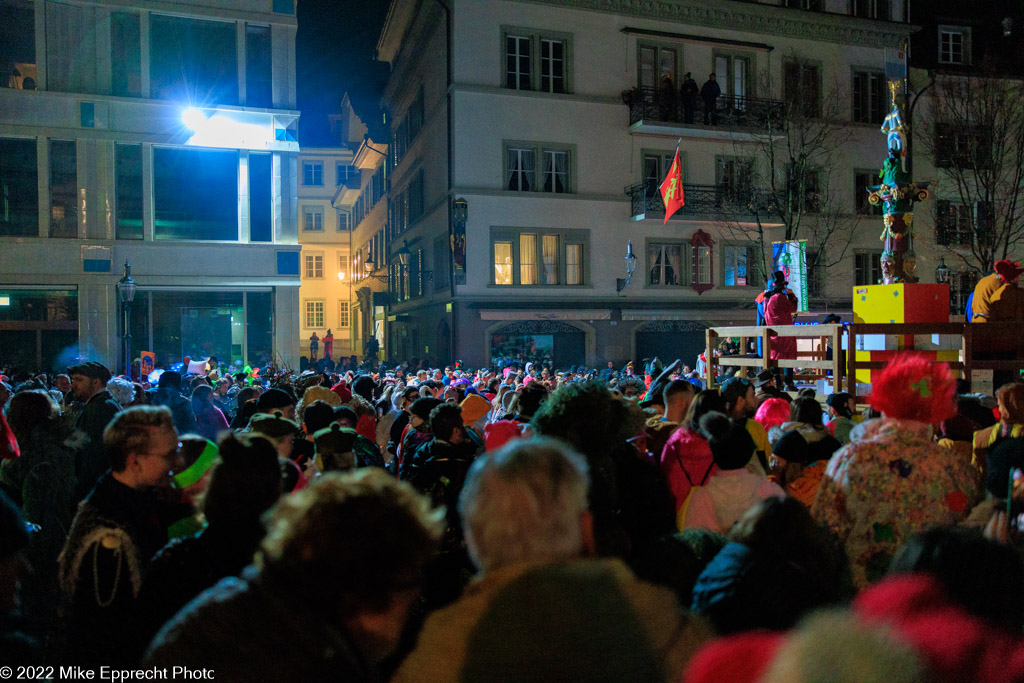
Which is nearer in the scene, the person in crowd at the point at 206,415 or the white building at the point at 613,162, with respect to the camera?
the person in crowd at the point at 206,415

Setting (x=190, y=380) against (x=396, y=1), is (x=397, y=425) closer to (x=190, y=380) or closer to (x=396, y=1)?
(x=190, y=380)

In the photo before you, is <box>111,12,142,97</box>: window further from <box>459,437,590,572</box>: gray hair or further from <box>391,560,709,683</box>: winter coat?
<box>391,560,709,683</box>: winter coat

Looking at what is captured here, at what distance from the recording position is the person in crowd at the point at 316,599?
5.64ft

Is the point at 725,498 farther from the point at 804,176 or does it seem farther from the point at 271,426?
the point at 804,176

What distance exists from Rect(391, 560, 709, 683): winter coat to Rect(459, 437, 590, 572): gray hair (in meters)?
0.07

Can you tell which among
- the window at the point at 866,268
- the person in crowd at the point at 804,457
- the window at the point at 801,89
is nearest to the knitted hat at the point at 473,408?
the person in crowd at the point at 804,457

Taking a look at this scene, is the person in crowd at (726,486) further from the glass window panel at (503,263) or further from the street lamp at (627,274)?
the street lamp at (627,274)

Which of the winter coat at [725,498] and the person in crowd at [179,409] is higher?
the person in crowd at [179,409]

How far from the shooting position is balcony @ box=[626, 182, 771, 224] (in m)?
27.4

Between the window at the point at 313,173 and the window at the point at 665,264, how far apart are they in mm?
34555

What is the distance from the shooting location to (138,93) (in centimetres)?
2125

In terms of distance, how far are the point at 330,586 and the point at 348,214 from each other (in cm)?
5546

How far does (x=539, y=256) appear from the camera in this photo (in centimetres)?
2695

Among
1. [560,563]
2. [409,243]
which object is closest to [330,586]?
[560,563]
